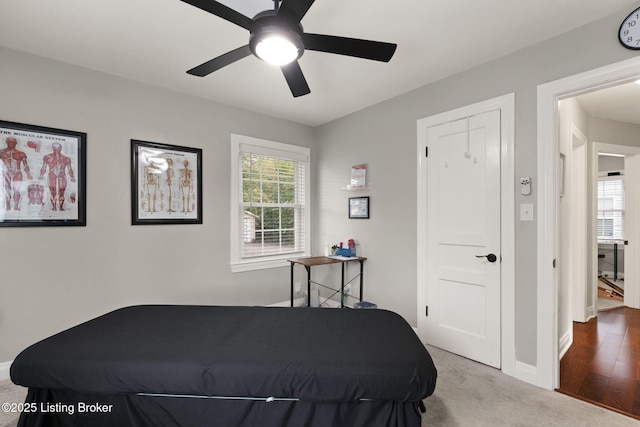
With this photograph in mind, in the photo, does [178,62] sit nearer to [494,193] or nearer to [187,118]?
[187,118]

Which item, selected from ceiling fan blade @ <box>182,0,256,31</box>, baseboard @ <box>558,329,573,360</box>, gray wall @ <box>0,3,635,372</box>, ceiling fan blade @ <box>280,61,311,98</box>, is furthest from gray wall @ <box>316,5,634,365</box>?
ceiling fan blade @ <box>182,0,256,31</box>

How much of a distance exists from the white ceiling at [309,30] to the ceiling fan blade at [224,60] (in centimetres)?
34

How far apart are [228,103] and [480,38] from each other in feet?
8.57

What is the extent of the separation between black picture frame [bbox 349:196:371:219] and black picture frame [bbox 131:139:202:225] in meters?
1.80

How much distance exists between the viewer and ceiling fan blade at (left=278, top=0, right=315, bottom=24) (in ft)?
4.63

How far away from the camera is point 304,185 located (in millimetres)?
4285

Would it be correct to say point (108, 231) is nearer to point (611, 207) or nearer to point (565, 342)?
point (565, 342)

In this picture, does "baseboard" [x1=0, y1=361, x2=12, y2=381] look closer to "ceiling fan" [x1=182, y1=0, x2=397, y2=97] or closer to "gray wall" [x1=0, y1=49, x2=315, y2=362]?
"gray wall" [x1=0, y1=49, x2=315, y2=362]

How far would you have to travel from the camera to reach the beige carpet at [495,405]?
189cm

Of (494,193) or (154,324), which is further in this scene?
(494,193)

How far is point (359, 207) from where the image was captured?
3.75 meters

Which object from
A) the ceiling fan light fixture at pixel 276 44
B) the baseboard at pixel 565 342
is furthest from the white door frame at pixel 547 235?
the ceiling fan light fixture at pixel 276 44

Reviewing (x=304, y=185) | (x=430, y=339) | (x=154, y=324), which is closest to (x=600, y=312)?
(x=430, y=339)

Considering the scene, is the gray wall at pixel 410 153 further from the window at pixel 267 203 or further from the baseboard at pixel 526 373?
the window at pixel 267 203
